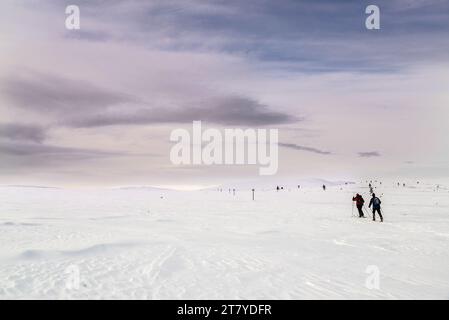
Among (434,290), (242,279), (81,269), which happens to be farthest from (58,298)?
(434,290)

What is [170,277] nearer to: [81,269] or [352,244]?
[81,269]

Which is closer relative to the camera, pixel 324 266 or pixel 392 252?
pixel 324 266

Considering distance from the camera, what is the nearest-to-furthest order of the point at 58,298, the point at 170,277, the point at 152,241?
the point at 58,298 < the point at 170,277 < the point at 152,241

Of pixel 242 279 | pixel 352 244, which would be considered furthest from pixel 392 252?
pixel 242 279

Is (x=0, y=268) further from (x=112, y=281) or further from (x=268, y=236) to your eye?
(x=268, y=236)

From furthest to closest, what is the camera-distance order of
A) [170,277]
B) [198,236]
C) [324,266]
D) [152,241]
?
[198,236] < [152,241] < [324,266] < [170,277]

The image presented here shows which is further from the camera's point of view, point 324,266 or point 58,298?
point 324,266

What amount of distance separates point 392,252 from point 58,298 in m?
9.83

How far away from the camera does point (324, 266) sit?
10.5 meters

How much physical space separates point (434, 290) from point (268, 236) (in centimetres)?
792

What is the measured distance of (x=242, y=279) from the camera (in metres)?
9.00
